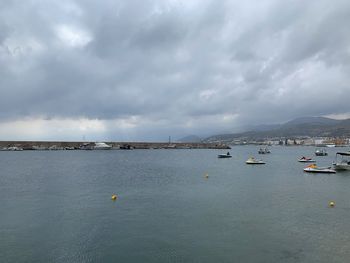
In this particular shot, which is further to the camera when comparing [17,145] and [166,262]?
[17,145]

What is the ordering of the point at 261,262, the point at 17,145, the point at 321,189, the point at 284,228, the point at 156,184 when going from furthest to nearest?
the point at 17,145, the point at 156,184, the point at 321,189, the point at 284,228, the point at 261,262

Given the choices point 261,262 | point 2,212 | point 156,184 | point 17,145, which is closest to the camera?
point 261,262

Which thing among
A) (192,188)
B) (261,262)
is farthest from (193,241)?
(192,188)

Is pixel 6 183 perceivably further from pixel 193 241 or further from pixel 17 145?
pixel 17 145

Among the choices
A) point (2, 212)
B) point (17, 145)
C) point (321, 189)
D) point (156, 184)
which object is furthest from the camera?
point (17, 145)

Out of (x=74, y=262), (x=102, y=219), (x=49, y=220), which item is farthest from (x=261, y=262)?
(x=49, y=220)

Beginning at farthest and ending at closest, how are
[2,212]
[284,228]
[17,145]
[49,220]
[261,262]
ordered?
[17,145] → [2,212] → [49,220] → [284,228] → [261,262]

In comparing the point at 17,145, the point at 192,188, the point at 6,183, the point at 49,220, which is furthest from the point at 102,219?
the point at 17,145

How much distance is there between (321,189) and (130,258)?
3259 cm

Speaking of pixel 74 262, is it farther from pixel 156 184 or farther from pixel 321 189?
pixel 321 189

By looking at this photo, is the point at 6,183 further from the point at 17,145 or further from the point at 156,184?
the point at 17,145

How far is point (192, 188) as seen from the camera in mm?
41906

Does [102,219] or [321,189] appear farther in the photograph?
[321,189]

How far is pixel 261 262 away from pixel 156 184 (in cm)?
3011
